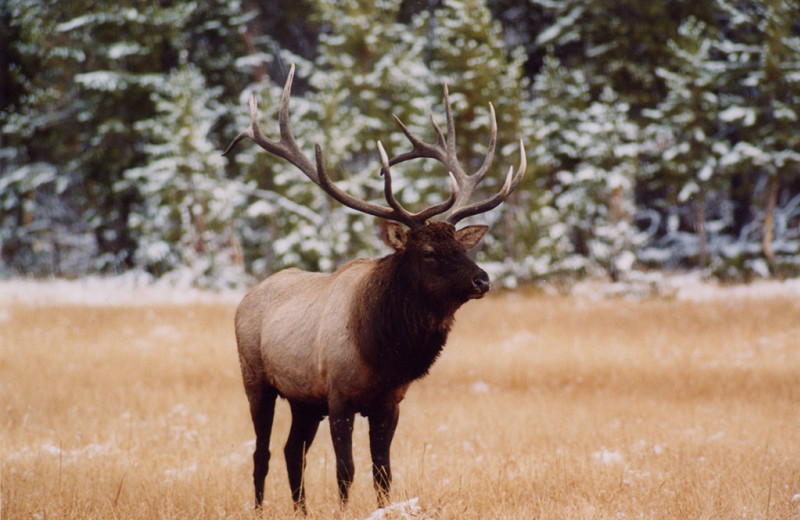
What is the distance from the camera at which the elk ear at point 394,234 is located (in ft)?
15.3

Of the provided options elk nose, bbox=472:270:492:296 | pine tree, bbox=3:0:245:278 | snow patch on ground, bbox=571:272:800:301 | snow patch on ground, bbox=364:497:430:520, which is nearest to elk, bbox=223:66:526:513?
elk nose, bbox=472:270:492:296

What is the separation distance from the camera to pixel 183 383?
8961 mm

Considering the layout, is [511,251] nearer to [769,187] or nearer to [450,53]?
[450,53]

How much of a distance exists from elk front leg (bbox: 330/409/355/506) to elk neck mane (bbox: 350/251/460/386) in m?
0.33

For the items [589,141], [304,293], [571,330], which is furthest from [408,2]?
[304,293]

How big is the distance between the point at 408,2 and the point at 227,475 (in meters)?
22.0

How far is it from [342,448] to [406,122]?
17.0 meters

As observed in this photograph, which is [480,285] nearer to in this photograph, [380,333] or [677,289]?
[380,333]

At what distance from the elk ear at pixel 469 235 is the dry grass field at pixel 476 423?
127 cm

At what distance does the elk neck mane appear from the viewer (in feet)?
14.9

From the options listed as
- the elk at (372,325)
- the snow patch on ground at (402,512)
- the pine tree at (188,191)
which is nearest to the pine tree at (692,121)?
the pine tree at (188,191)

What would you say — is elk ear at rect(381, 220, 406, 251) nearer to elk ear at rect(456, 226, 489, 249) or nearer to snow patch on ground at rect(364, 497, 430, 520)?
elk ear at rect(456, 226, 489, 249)

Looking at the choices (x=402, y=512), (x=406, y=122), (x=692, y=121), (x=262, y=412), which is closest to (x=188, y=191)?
(x=406, y=122)

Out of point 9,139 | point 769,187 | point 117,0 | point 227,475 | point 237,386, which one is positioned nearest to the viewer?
point 227,475
